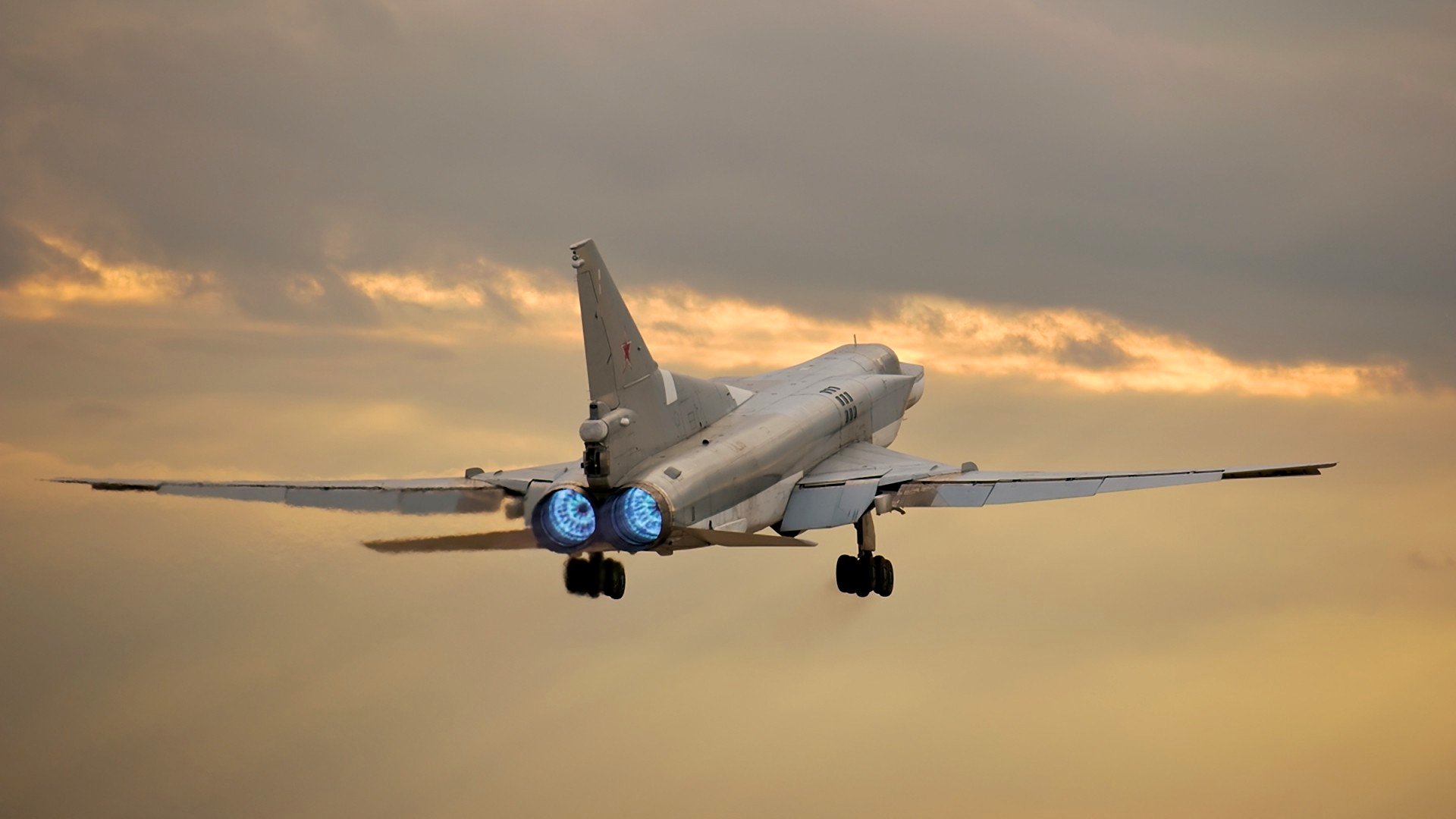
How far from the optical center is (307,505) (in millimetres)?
55594

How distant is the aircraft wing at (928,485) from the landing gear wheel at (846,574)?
105 inches

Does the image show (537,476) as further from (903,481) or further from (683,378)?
(903,481)

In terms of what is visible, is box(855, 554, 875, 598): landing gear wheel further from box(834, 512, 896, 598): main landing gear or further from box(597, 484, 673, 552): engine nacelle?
box(597, 484, 673, 552): engine nacelle

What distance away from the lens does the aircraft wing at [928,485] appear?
185 feet

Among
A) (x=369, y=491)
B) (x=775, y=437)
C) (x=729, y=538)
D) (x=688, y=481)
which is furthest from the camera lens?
(x=775, y=437)

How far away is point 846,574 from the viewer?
2427 inches

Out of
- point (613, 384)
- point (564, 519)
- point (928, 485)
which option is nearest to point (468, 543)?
point (564, 519)

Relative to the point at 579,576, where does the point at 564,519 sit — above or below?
above

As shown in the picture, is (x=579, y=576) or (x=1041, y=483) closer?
(x=579, y=576)

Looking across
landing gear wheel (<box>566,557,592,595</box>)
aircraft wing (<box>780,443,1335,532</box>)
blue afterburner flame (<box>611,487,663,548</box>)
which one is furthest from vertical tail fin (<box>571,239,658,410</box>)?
aircraft wing (<box>780,443,1335,532</box>)

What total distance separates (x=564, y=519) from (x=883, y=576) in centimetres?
1393

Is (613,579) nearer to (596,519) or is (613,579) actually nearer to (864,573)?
(596,519)

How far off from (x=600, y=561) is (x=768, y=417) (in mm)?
8583

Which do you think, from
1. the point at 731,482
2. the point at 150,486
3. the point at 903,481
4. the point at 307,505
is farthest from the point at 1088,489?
the point at 150,486
